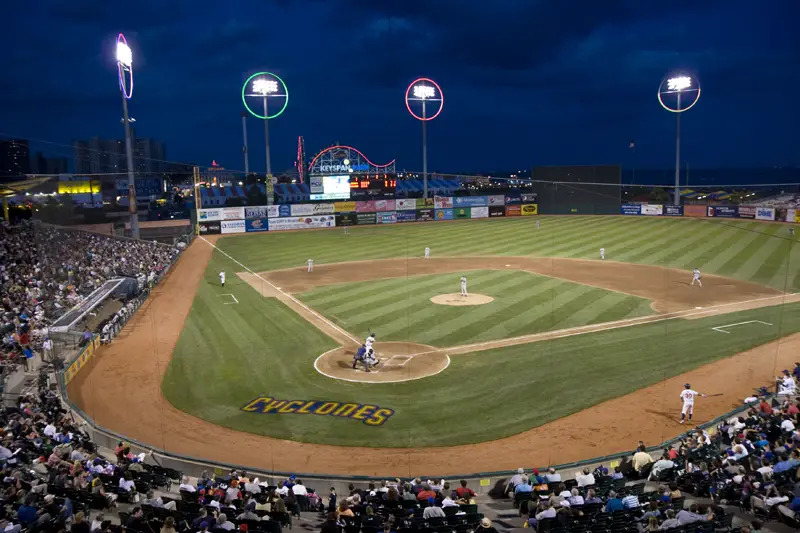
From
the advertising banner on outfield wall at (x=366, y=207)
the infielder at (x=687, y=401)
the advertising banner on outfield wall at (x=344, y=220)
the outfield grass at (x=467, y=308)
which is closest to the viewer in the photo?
the infielder at (x=687, y=401)

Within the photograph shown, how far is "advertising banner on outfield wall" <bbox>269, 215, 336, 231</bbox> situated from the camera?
214 ft

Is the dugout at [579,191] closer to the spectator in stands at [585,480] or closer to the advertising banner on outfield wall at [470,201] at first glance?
the advertising banner on outfield wall at [470,201]

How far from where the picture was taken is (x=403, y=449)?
1517 cm

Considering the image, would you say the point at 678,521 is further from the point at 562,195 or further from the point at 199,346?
the point at 562,195

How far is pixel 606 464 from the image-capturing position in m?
13.4

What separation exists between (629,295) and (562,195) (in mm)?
46334

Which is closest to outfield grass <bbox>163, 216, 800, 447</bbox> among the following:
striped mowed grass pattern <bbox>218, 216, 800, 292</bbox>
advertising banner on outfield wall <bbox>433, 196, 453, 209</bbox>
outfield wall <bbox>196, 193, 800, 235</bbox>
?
striped mowed grass pattern <bbox>218, 216, 800, 292</bbox>

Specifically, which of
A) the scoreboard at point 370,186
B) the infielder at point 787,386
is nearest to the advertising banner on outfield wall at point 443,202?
the scoreboard at point 370,186

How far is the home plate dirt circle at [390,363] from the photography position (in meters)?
19.8

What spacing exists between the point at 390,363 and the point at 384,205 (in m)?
49.9

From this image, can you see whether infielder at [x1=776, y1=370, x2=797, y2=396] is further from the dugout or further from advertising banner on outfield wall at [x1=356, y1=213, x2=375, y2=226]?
the dugout

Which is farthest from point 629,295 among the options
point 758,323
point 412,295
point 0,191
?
point 0,191

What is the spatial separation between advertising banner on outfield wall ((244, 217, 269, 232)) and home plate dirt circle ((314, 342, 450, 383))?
43749 mm

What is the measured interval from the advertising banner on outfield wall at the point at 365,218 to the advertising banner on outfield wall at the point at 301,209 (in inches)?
206
